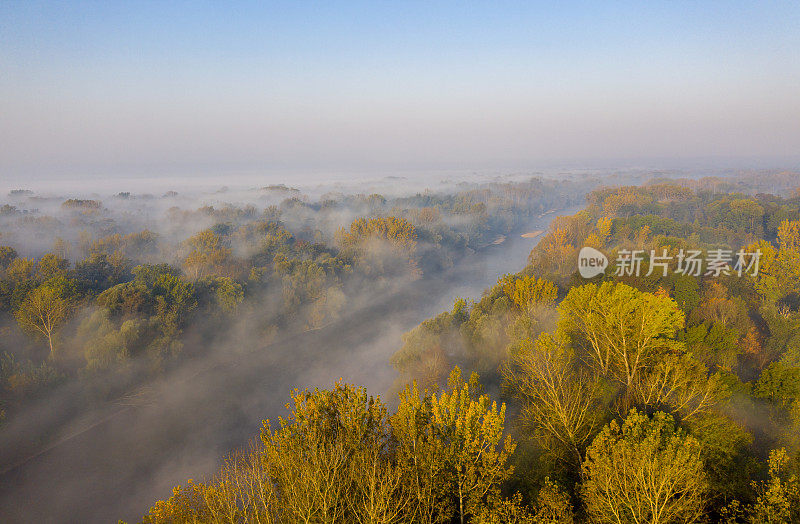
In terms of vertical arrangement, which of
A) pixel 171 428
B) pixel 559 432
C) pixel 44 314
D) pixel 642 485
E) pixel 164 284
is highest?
pixel 642 485

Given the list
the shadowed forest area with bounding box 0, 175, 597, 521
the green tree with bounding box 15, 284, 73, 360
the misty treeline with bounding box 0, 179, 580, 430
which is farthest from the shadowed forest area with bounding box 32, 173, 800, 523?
the green tree with bounding box 15, 284, 73, 360

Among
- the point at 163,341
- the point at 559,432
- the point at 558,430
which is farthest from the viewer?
the point at 163,341

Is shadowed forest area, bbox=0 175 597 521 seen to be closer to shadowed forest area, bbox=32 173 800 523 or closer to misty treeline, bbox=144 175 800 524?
shadowed forest area, bbox=32 173 800 523

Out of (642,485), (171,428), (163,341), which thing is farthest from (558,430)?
(163,341)

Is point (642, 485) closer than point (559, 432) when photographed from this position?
Yes

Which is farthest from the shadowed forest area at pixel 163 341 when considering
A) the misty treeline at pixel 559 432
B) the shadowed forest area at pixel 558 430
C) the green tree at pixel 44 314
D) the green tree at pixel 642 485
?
the green tree at pixel 642 485

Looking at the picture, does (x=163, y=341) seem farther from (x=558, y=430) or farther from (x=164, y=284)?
(x=558, y=430)
